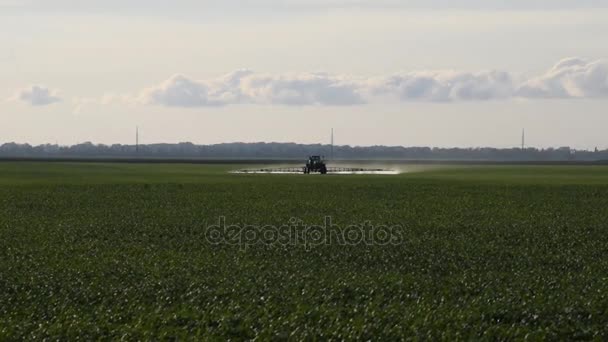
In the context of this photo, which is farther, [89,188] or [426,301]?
[89,188]

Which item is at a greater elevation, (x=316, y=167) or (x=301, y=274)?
(x=316, y=167)

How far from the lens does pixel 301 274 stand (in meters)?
28.6

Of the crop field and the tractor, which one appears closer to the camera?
the crop field

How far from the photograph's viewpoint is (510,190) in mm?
75750

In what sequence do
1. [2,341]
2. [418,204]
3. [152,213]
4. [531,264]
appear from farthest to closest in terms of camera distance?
1. [418,204]
2. [152,213]
3. [531,264]
4. [2,341]

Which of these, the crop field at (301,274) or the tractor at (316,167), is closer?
the crop field at (301,274)

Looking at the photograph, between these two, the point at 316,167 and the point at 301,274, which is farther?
the point at 316,167

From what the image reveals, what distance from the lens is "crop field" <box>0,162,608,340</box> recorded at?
2131 centimetres

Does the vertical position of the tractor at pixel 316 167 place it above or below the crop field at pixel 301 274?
above

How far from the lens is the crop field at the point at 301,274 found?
69.9 feet

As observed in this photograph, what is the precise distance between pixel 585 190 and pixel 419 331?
57.8m

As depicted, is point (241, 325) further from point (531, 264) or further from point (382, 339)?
point (531, 264)

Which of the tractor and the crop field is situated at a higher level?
the tractor

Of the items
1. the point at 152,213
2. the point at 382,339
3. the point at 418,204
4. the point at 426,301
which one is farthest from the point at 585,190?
the point at 382,339
